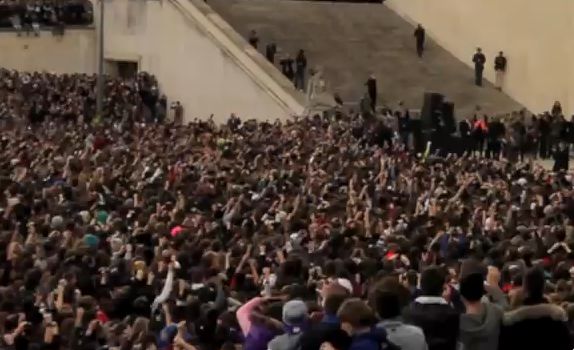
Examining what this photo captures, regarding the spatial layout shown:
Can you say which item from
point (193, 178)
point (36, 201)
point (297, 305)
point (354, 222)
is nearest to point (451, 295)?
point (297, 305)

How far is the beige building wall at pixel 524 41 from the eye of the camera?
37.8m

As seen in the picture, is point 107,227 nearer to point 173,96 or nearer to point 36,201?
point 36,201

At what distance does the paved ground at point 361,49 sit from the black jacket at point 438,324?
30.0 m

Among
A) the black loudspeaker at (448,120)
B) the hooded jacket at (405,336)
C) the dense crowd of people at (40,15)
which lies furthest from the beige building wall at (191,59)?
the hooded jacket at (405,336)

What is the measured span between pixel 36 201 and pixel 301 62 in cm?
2028

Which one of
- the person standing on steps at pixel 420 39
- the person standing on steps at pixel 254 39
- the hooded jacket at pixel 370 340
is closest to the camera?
the hooded jacket at pixel 370 340

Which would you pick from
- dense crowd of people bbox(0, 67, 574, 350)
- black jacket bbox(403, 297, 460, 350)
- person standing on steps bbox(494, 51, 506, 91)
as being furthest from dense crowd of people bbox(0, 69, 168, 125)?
Answer: black jacket bbox(403, 297, 460, 350)

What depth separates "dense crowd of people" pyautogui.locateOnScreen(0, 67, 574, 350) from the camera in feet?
24.5

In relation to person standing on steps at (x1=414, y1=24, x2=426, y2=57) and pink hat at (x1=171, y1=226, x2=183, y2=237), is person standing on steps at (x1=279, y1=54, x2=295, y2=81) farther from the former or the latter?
pink hat at (x1=171, y1=226, x2=183, y2=237)

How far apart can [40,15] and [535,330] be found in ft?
130

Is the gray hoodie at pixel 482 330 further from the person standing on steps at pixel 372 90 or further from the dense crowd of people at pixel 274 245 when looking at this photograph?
the person standing on steps at pixel 372 90

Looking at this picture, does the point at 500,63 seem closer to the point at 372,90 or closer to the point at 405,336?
the point at 372,90

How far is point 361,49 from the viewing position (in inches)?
1665

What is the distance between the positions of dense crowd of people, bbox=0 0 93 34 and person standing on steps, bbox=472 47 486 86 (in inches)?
552
